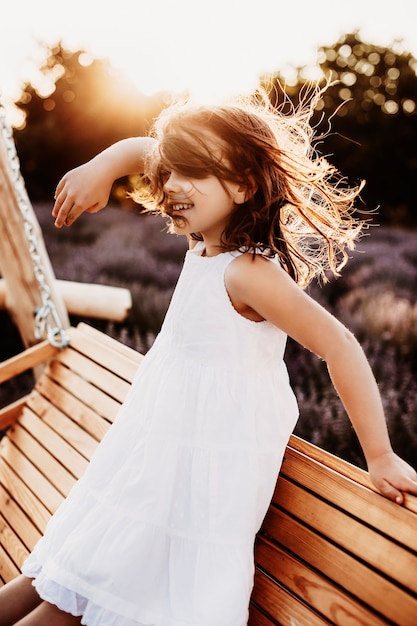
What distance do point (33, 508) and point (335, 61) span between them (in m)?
13.5

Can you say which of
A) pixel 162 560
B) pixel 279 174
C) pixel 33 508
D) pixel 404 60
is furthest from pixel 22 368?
pixel 404 60

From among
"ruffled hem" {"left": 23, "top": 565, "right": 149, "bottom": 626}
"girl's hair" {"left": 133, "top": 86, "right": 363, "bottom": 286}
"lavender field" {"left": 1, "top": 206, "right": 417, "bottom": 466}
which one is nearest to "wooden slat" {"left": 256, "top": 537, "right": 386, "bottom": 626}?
"ruffled hem" {"left": 23, "top": 565, "right": 149, "bottom": 626}

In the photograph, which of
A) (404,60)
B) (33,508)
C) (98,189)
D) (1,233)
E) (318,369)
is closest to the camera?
(98,189)

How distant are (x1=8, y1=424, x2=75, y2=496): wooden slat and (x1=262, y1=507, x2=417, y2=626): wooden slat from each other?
953 millimetres

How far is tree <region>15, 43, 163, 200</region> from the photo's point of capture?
13.9 meters

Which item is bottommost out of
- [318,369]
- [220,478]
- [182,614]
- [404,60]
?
[318,369]

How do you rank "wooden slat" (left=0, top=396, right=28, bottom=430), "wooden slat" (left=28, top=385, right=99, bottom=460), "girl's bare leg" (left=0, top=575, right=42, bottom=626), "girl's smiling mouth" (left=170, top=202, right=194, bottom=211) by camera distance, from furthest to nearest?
1. "wooden slat" (left=0, top=396, right=28, bottom=430)
2. "wooden slat" (left=28, top=385, right=99, bottom=460)
3. "girl's bare leg" (left=0, top=575, right=42, bottom=626)
4. "girl's smiling mouth" (left=170, top=202, right=194, bottom=211)

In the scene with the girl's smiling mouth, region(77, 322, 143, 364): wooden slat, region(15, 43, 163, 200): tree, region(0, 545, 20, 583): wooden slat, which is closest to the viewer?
the girl's smiling mouth

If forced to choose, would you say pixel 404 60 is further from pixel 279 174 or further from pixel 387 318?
pixel 279 174

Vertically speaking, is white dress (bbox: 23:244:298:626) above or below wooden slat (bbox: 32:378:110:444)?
above

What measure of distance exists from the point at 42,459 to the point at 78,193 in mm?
1292

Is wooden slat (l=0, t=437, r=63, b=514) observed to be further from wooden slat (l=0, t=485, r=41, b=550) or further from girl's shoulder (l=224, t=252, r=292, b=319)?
girl's shoulder (l=224, t=252, r=292, b=319)

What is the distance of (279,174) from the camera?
1440 mm

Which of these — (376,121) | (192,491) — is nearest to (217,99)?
(192,491)
